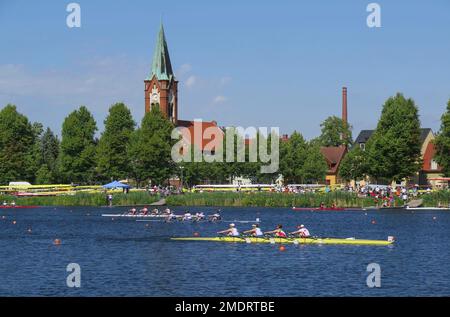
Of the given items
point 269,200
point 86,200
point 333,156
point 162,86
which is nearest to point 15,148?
point 86,200

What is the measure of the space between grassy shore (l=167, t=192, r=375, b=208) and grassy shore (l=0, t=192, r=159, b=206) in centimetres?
384

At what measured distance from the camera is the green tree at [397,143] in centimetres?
11388

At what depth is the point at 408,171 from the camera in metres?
114

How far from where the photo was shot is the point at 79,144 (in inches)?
5349

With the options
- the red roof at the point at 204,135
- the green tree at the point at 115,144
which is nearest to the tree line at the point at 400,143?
the green tree at the point at 115,144

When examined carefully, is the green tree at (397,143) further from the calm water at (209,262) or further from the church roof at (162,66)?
the church roof at (162,66)

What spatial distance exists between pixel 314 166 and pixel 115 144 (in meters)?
39.7

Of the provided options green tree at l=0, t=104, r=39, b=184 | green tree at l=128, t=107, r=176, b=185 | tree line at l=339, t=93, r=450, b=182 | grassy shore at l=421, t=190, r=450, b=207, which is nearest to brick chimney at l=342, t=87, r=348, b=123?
green tree at l=128, t=107, r=176, b=185

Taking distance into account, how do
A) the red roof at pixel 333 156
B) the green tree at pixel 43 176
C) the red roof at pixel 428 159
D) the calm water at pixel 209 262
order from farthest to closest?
1. the red roof at pixel 333 156
2. the red roof at pixel 428 159
3. the green tree at pixel 43 176
4. the calm water at pixel 209 262

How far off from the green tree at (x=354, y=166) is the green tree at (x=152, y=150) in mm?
32792

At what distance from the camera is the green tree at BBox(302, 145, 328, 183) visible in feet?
490

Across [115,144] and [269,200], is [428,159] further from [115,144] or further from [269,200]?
[115,144]

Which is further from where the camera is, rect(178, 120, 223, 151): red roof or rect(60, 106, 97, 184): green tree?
rect(178, 120, 223, 151): red roof

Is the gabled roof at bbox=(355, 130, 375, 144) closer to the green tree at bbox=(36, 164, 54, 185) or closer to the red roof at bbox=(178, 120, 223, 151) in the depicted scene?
the red roof at bbox=(178, 120, 223, 151)
